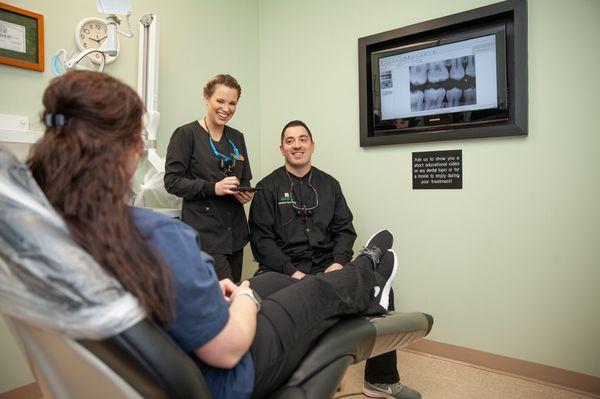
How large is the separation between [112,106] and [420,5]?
6.35 ft

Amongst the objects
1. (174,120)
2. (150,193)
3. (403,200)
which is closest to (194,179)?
(150,193)

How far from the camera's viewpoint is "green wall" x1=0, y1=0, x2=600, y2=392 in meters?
1.77

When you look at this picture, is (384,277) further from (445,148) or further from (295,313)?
(445,148)

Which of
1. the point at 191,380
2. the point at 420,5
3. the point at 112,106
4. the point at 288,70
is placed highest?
the point at 420,5

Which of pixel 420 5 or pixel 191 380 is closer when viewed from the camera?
pixel 191 380

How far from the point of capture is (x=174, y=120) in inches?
89.4

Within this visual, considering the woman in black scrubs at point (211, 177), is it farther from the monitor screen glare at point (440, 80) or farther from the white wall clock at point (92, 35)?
the monitor screen glare at point (440, 80)

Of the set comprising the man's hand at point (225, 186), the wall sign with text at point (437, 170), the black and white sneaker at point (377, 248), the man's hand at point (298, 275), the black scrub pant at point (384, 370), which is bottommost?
the black scrub pant at point (384, 370)

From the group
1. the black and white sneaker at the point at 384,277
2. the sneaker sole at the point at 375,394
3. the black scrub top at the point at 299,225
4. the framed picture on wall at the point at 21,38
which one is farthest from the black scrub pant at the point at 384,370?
the framed picture on wall at the point at 21,38

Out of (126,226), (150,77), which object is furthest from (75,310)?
(150,77)

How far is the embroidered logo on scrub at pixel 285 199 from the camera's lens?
2070mm

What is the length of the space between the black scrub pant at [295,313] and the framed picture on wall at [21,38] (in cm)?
136

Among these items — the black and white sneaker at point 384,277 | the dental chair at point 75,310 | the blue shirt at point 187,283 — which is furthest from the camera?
the black and white sneaker at point 384,277

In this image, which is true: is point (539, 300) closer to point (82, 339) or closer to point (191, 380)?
point (191, 380)
